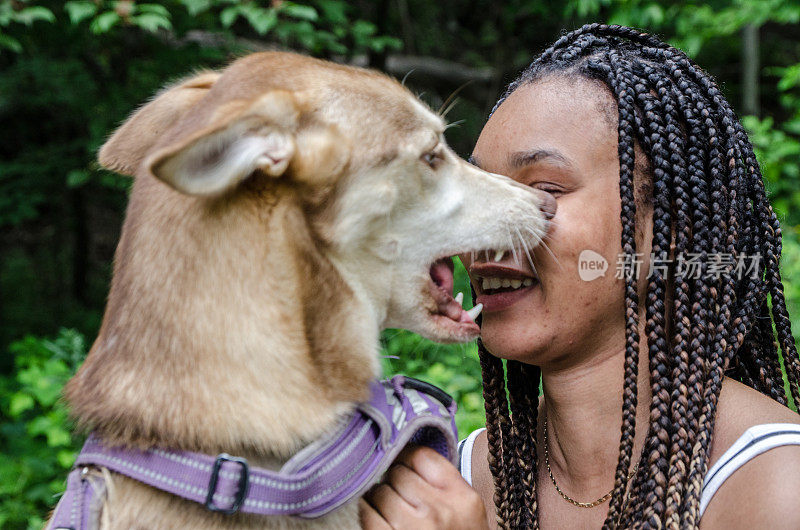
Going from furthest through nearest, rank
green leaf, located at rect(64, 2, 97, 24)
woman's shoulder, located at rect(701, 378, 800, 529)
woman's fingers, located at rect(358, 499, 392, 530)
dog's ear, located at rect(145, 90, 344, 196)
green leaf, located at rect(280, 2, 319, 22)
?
1. green leaf, located at rect(280, 2, 319, 22)
2. green leaf, located at rect(64, 2, 97, 24)
3. woman's fingers, located at rect(358, 499, 392, 530)
4. woman's shoulder, located at rect(701, 378, 800, 529)
5. dog's ear, located at rect(145, 90, 344, 196)

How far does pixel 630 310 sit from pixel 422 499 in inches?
29.9

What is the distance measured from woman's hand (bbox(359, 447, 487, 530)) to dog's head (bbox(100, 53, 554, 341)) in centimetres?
38

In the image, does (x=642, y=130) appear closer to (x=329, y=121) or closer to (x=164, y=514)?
(x=329, y=121)

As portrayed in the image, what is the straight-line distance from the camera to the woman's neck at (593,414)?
2113 mm

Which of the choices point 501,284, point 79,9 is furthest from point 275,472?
point 79,9

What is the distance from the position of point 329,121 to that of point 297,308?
1.57 ft

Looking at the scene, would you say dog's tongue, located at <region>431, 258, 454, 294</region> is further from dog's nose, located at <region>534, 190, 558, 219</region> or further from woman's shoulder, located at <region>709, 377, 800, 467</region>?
woman's shoulder, located at <region>709, 377, 800, 467</region>

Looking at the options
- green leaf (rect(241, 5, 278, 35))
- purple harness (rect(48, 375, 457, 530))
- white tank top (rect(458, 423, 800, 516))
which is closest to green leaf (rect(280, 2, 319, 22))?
green leaf (rect(241, 5, 278, 35))

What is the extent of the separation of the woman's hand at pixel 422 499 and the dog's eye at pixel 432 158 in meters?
0.78

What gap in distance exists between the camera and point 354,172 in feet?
6.27

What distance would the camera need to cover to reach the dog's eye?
209cm

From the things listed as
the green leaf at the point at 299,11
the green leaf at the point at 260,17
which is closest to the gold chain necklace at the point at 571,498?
the green leaf at the point at 299,11

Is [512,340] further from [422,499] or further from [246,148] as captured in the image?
[246,148]

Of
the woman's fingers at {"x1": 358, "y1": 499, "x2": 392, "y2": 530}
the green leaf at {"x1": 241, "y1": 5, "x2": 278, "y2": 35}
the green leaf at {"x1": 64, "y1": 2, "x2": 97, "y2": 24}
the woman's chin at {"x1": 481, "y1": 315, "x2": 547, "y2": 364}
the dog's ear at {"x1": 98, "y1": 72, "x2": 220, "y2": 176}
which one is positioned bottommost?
the woman's fingers at {"x1": 358, "y1": 499, "x2": 392, "y2": 530}
